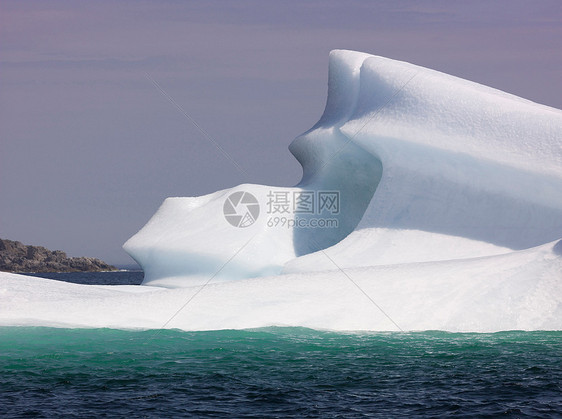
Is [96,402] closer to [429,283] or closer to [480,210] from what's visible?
[429,283]

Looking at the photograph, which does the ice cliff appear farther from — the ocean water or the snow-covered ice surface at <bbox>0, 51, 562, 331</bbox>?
the ocean water

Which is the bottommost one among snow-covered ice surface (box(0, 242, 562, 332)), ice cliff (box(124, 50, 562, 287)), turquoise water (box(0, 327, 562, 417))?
turquoise water (box(0, 327, 562, 417))

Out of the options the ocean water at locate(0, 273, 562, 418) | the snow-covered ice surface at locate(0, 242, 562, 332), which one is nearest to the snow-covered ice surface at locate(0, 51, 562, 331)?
the snow-covered ice surface at locate(0, 242, 562, 332)

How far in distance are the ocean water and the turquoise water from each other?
0.02m

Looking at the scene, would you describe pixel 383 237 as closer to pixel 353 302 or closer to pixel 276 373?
pixel 353 302

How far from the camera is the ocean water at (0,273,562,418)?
1061 cm

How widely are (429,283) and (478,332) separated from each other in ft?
5.78

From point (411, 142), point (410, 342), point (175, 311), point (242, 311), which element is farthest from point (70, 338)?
point (411, 142)

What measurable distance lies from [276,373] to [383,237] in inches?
460

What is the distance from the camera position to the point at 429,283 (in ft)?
57.4

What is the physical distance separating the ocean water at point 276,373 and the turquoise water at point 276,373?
2 centimetres

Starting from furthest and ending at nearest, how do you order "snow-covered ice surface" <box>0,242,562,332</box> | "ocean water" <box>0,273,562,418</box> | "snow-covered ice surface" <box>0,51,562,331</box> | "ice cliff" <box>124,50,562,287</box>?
"ice cliff" <box>124,50,562,287</box>, "snow-covered ice surface" <box>0,51,562,331</box>, "snow-covered ice surface" <box>0,242,562,332</box>, "ocean water" <box>0,273,562,418</box>

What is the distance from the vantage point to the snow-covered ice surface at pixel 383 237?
16.7 meters

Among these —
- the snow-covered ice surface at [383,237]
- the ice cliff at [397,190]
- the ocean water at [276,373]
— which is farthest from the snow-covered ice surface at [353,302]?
the ice cliff at [397,190]
